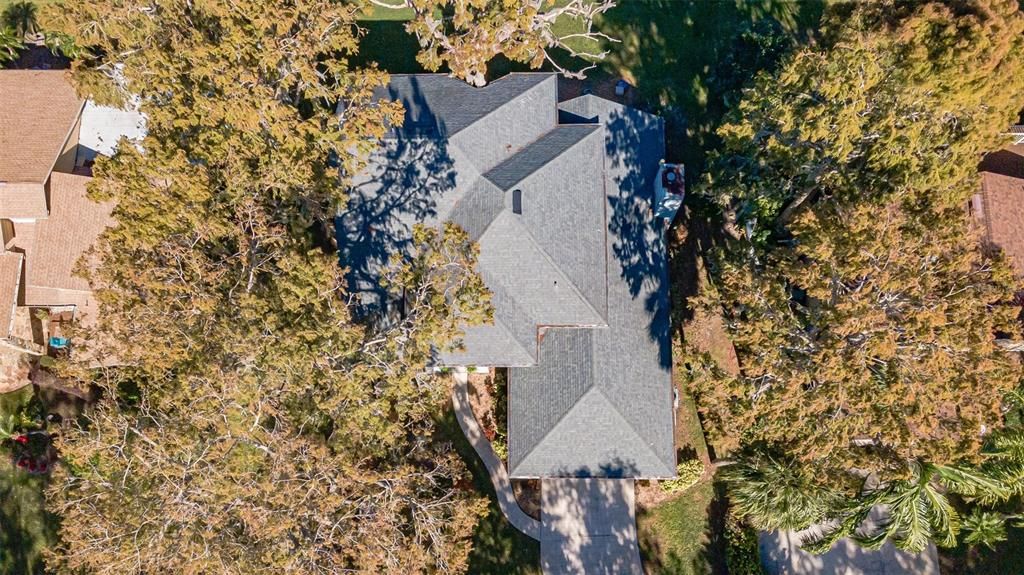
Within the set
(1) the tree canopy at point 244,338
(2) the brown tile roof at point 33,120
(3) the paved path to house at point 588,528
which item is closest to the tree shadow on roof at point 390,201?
(1) the tree canopy at point 244,338

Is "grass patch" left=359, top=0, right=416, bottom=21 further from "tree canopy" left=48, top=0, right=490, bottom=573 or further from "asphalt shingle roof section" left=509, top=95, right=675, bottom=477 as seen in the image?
"asphalt shingle roof section" left=509, top=95, right=675, bottom=477

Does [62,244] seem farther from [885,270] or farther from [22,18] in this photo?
[885,270]

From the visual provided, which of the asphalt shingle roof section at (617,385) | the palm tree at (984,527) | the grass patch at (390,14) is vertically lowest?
the palm tree at (984,527)

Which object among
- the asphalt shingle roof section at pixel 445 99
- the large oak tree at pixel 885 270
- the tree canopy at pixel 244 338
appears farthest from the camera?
the asphalt shingle roof section at pixel 445 99

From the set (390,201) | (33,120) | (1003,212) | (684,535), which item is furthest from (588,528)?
(33,120)

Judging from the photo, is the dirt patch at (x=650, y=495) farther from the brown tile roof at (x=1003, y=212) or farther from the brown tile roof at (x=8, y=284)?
the brown tile roof at (x=8, y=284)

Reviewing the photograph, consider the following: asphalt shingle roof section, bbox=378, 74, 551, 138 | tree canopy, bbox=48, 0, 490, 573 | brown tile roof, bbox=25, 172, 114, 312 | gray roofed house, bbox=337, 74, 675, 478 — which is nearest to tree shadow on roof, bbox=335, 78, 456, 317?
gray roofed house, bbox=337, 74, 675, 478
